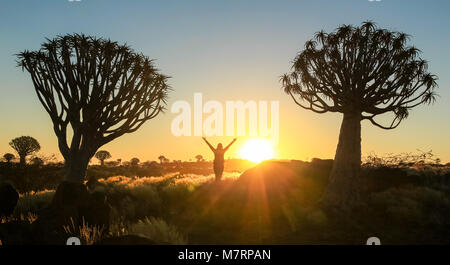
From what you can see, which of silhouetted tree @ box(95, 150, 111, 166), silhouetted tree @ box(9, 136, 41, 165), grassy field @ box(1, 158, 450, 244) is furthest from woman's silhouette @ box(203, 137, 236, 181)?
silhouetted tree @ box(95, 150, 111, 166)

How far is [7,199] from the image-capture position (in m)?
10.2

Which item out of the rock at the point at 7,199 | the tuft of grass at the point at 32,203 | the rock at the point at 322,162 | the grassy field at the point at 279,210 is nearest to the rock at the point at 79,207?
the grassy field at the point at 279,210

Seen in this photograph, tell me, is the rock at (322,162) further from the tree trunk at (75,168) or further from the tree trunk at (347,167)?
the tree trunk at (75,168)

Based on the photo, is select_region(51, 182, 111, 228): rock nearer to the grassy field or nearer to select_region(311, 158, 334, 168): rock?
the grassy field

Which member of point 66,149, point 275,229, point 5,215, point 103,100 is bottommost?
point 275,229

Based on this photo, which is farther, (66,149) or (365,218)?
(66,149)

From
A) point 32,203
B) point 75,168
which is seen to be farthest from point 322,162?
point 32,203

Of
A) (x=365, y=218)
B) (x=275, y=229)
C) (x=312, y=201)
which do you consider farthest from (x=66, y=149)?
(x=365, y=218)

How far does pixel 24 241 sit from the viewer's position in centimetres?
775

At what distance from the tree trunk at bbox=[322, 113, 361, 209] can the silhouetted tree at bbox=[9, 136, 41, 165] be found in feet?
145
